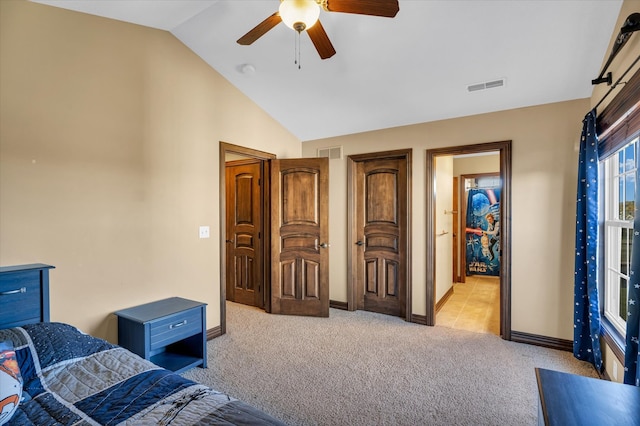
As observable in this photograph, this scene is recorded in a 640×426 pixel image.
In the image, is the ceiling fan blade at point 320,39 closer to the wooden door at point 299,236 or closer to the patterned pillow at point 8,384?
the wooden door at point 299,236

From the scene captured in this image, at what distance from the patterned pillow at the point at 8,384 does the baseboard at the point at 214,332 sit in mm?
2031

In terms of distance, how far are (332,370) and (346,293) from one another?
1732 mm

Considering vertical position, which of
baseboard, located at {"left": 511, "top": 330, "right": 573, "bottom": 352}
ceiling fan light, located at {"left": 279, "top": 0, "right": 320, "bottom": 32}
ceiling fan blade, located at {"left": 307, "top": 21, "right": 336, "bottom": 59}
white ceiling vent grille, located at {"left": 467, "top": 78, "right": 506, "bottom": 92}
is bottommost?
baseboard, located at {"left": 511, "top": 330, "right": 573, "bottom": 352}

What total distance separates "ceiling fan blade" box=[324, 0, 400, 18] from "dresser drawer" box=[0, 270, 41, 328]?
2364mm

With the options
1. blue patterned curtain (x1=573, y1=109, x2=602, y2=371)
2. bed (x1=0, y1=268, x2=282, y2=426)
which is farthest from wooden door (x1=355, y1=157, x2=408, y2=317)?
bed (x1=0, y1=268, x2=282, y2=426)

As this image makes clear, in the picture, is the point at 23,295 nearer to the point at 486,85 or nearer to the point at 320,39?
the point at 320,39

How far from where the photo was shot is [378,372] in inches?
103

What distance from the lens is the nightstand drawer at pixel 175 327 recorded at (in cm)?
240

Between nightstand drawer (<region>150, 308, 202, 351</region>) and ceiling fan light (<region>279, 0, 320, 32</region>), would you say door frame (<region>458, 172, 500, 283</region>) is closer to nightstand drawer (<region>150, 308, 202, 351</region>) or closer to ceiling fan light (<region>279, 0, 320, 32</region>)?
nightstand drawer (<region>150, 308, 202, 351</region>)

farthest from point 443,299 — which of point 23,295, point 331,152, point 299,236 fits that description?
point 23,295

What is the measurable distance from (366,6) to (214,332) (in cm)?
321

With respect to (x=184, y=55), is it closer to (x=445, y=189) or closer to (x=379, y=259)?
(x=379, y=259)

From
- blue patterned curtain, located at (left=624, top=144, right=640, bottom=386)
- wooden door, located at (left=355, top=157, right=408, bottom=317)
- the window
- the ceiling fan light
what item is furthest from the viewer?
wooden door, located at (left=355, top=157, right=408, bottom=317)

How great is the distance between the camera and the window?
2.31 metres
